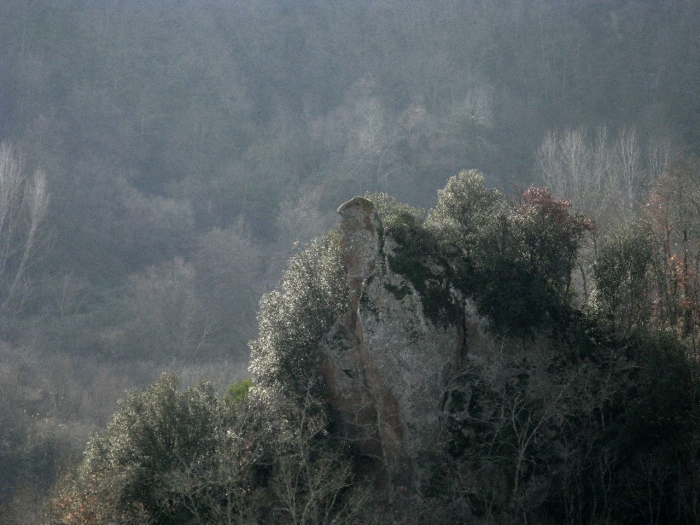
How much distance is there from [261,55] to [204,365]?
32740 millimetres

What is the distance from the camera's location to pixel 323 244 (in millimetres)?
22125

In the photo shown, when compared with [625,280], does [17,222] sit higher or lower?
higher

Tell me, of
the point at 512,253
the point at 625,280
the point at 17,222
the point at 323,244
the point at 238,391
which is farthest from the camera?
the point at 17,222

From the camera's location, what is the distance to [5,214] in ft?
142

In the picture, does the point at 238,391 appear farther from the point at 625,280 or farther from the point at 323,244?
the point at 625,280

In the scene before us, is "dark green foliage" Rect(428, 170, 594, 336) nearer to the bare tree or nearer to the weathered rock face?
the weathered rock face

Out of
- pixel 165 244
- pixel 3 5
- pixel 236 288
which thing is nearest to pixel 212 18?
pixel 3 5

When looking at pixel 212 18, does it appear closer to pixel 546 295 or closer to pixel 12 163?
pixel 12 163

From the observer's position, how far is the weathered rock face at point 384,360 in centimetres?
1777

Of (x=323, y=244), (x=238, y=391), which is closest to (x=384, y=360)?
(x=323, y=244)

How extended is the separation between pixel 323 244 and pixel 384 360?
538 centimetres

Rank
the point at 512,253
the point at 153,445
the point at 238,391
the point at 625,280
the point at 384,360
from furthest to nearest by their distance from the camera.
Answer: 1. the point at 238,391
2. the point at 625,280
3. the point at 512,253
4. the point at 384,360
5. the point at 153,445

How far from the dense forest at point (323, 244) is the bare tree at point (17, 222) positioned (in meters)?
0.25

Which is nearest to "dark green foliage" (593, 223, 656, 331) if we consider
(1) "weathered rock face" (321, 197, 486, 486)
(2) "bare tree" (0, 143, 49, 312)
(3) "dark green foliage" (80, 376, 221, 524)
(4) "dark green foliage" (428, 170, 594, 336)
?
(4) "dark green foliage" (428, 170, 594, 336)
